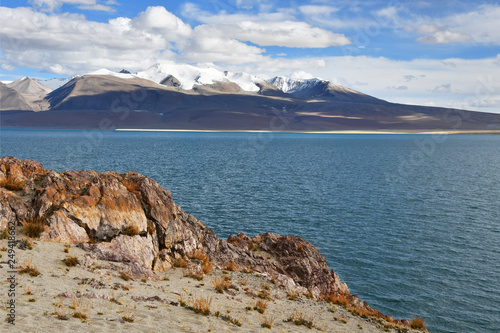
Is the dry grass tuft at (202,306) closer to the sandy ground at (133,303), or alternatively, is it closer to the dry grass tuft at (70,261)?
the sandy ground at (133,303)

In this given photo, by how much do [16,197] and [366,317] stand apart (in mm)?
17780

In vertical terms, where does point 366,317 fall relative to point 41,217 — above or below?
below

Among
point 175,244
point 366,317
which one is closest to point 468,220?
point 366,317

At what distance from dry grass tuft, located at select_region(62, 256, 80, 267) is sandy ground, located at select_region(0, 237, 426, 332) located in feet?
0.58

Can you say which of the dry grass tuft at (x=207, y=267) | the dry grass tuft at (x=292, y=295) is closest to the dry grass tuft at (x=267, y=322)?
the dry grass tuft at (x=292, y=295)

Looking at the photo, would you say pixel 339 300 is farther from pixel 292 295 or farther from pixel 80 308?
pixel 80 308

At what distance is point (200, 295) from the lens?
55.9 ft

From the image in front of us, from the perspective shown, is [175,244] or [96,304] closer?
[96,304]

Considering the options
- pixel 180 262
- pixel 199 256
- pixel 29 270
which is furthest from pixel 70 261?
pixel 199 256

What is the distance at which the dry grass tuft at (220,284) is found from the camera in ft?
59.3

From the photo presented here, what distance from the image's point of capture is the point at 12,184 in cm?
2084

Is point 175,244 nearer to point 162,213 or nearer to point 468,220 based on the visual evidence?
point 162,213

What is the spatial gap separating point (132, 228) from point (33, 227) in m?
4.45

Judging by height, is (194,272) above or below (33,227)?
below
